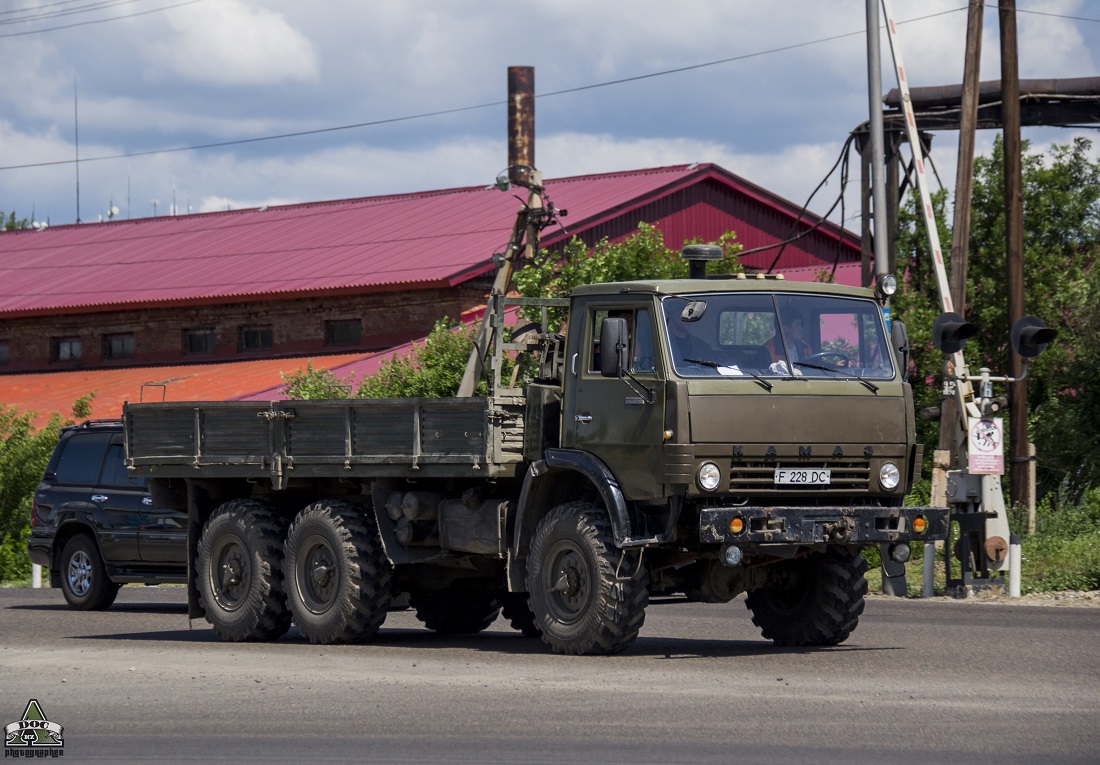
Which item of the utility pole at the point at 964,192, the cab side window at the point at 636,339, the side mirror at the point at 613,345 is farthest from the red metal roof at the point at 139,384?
the side mirror at the point at 613,345

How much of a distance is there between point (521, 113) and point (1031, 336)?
91.9 feet

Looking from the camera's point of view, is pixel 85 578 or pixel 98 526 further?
pixel 85 578

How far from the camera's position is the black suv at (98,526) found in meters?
20.2

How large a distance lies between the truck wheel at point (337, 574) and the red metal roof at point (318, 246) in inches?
999

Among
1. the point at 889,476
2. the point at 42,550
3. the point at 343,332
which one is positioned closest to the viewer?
the point at 889,476

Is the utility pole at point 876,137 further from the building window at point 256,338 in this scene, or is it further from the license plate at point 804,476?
the building window at point 256,338

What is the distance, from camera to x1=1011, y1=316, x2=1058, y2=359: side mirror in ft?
68.4

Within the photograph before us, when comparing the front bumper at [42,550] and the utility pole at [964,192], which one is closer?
the front bumper at [42,550]

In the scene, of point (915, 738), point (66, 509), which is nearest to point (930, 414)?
point (66, 509)

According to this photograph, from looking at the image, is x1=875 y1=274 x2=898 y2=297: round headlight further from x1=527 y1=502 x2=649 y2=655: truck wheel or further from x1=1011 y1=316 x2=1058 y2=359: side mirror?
x1=1011 y1=316 x2=1058 y2=359: side mirror

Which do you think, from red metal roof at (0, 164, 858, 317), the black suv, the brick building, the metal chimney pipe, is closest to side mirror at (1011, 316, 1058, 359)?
the black suv

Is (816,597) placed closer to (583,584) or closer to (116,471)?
(583,584)

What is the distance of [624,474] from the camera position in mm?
12992

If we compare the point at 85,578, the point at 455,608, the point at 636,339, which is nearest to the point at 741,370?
the point at 636,339
